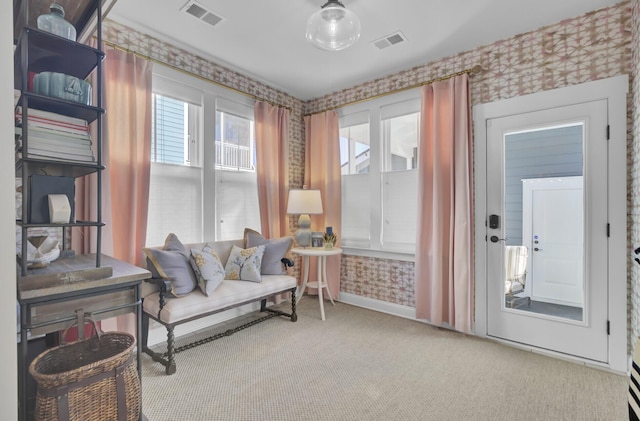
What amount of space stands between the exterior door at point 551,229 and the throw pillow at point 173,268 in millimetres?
2716

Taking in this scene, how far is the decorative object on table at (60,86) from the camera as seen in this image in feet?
4.69

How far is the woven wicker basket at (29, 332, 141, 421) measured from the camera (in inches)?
51.0

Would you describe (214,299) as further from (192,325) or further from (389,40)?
(389,40)

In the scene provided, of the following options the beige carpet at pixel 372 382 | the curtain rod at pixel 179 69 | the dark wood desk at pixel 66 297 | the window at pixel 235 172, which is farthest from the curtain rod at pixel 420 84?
the dark wood desk at pixel 66 297

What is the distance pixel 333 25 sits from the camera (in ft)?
6.86

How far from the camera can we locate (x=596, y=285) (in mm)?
2381

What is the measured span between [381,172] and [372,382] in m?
2.30

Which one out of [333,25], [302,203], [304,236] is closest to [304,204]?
[302,203]

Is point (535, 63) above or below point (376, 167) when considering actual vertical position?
above

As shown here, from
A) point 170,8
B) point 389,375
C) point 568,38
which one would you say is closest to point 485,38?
point 568,38

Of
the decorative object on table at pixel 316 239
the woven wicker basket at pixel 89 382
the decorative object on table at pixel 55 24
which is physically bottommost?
the woven wicker basket at pixel 89 382

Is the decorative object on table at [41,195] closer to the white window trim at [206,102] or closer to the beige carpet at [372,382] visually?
the beige carpet at [372,382]

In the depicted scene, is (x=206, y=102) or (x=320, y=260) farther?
(x=320, y=260)

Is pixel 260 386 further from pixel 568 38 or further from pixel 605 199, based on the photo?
pixel 568 38
